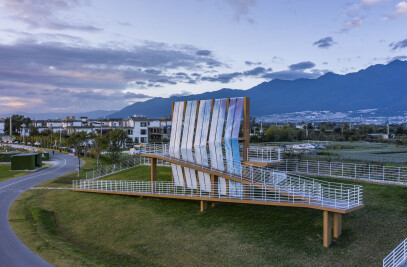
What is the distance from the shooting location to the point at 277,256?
16781 mm

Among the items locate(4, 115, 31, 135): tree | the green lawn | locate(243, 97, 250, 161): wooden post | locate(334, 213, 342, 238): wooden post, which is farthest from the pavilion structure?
locate(4, 115, 31, 135): tree

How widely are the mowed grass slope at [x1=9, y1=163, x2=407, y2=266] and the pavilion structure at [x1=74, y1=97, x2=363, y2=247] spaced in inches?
41.9

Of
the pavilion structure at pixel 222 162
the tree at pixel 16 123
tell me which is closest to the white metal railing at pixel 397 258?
the pavilion structure at pixel 222 162

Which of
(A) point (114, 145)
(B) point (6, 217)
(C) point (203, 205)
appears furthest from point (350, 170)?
(A) point (114, 145)

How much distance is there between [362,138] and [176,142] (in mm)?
49300

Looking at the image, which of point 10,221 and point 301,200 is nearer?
point 301,200

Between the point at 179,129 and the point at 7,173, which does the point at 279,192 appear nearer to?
the point at 179,129

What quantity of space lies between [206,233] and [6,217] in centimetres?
1442

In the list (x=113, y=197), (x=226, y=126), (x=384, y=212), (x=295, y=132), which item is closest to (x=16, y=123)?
(x=295, y=132)

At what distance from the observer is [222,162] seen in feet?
74.8

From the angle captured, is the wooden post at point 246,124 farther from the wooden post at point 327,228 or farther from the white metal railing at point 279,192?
the wooden post at point 327,228

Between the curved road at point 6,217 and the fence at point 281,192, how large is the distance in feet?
20.1

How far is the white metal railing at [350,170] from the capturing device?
24.7 meters

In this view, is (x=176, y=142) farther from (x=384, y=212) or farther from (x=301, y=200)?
(x=384, y=212)
